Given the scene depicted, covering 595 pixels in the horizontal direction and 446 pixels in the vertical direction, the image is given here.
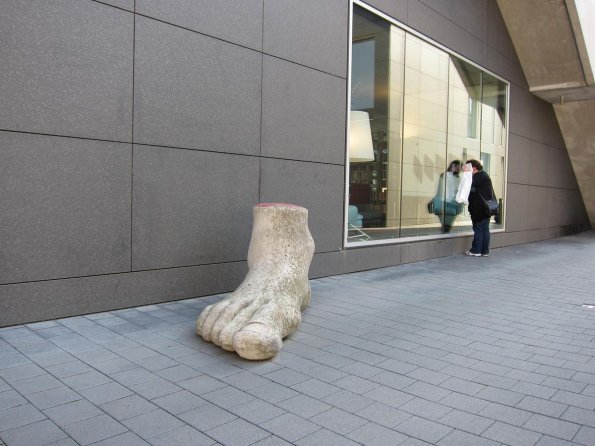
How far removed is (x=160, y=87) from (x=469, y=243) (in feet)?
27.4

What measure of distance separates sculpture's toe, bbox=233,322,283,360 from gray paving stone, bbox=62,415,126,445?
1.12 metres

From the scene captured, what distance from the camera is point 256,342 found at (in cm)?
362

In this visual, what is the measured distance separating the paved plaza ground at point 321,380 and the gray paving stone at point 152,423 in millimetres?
11

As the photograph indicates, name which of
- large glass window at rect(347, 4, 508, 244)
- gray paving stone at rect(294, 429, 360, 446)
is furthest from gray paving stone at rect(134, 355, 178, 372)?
large glass window at rect(347, 4, 508, 244)

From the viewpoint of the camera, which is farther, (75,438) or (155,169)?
(155,169)

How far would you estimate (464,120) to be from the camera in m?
11.3

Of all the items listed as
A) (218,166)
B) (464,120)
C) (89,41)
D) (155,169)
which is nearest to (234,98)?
(218,166)

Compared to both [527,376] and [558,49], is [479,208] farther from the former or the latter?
[527,376]

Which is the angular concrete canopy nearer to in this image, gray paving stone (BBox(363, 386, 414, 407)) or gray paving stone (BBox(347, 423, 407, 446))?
gray paving stone (BBox(363, 386, 414, 407))

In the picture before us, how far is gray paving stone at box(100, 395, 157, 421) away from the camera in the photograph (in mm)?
2771

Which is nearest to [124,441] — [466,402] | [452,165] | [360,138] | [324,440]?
[324,440]

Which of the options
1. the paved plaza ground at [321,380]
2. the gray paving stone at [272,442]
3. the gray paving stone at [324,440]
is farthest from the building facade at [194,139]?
the gray paving stone at [324,440]

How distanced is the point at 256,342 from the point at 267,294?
78 centimetres

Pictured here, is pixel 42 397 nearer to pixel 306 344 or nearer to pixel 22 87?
pixel 306 344
